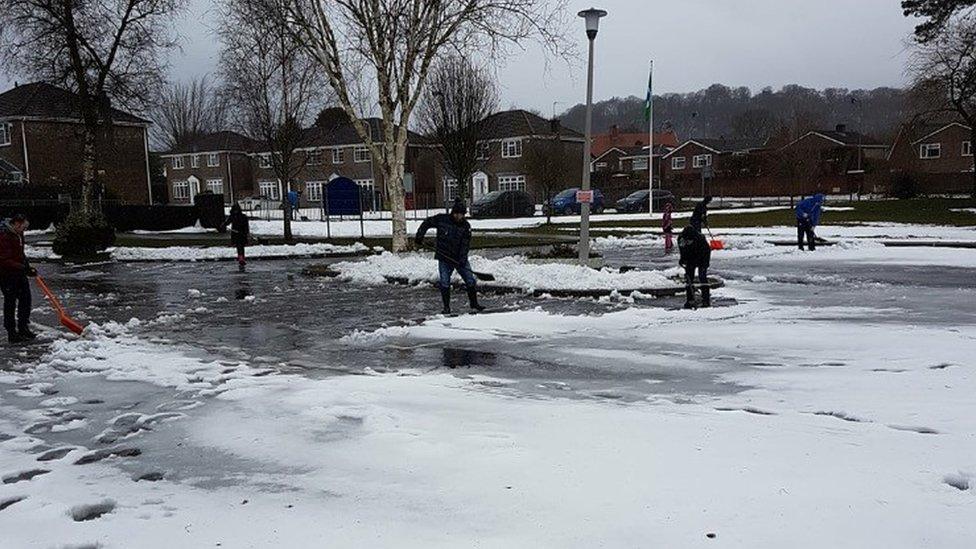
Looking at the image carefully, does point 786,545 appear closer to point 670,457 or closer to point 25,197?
point 670,457

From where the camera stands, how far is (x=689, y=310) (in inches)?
457

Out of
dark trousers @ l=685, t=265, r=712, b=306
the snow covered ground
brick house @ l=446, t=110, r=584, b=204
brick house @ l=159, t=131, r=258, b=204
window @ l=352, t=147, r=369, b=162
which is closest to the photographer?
the snow covered ground

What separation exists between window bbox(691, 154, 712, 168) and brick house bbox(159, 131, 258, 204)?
4945 cm

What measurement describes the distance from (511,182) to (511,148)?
3.12 metres

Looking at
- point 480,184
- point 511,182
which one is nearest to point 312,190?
point 480,184

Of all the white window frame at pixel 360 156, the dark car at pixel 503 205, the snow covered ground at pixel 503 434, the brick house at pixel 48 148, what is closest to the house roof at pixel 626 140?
the white window frame at pixel 360 156

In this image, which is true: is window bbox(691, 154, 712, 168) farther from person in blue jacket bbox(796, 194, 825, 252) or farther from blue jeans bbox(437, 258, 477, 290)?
blue jeans bbox(437, 258, 477, 290)

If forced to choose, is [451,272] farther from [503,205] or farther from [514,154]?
[514,154]

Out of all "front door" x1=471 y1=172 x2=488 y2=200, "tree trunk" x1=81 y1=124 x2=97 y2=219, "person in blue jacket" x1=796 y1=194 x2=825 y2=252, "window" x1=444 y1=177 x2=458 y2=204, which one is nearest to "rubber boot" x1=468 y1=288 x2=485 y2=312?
"person in blue jacket" x1=796 y1=194 x2=825 y2=252

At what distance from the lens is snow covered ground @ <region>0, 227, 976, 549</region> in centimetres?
389

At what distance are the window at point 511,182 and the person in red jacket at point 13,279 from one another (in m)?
55.7

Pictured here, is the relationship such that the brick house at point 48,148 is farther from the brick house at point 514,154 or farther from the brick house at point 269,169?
the brick house at point 514,154

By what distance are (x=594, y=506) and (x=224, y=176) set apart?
81.2 m

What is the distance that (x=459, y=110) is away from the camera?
3734 centimetres
